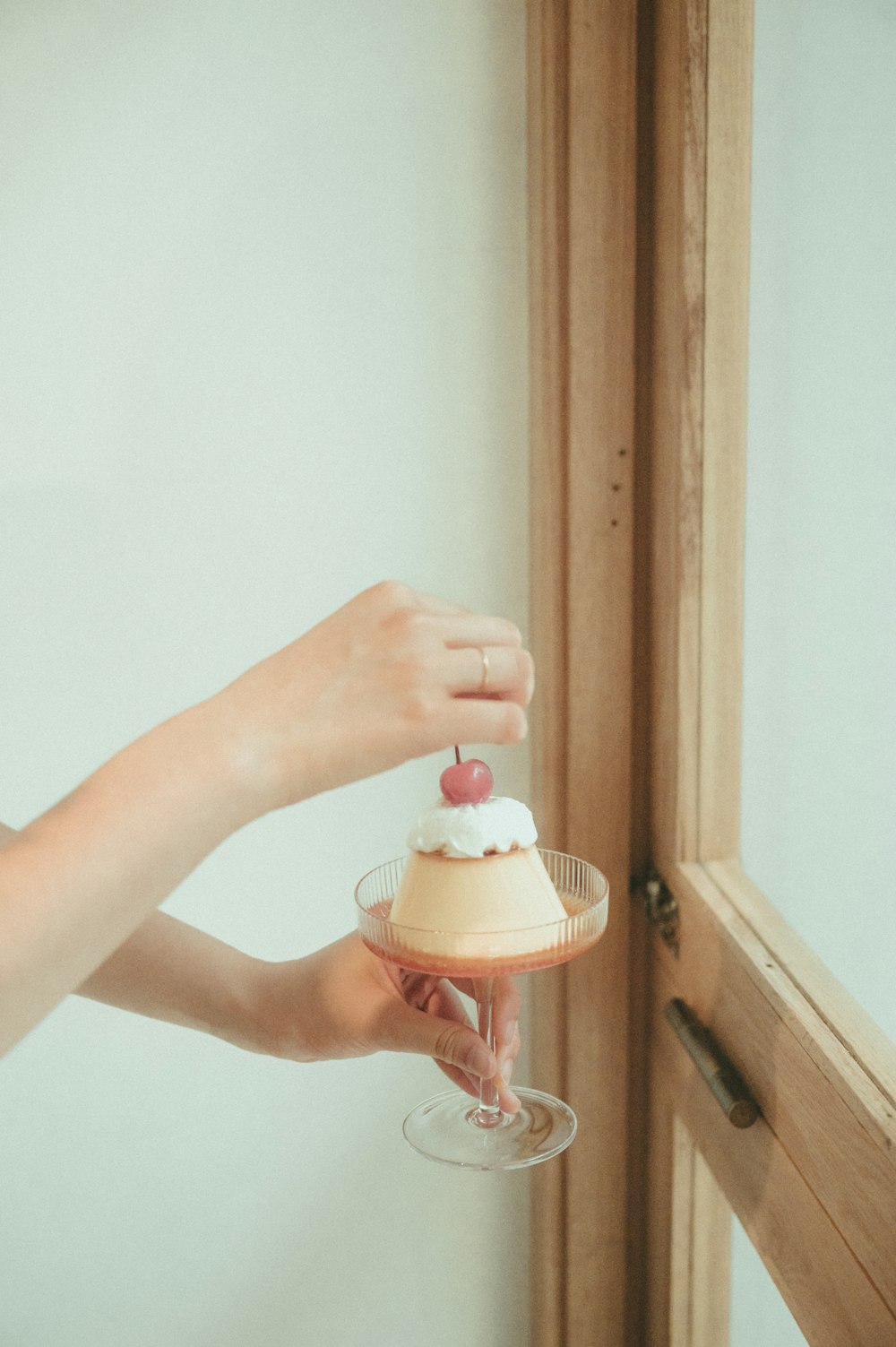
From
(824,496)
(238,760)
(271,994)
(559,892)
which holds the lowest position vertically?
(271,994)

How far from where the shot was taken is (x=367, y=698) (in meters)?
0.69

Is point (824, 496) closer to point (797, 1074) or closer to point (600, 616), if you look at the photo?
point (600, 616)

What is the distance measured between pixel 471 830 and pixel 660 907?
0.45 m

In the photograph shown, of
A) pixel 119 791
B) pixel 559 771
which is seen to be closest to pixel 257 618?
pixel 559 771

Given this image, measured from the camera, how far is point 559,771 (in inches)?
51.0

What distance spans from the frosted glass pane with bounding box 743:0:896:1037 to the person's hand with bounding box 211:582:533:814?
1.20 feet

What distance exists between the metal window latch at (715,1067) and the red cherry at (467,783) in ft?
1.25

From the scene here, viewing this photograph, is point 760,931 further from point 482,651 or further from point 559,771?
point 482,651

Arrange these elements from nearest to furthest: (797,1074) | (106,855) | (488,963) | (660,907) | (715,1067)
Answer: (106,855) < (488,963) < (797,1074) < (715,1067) < (660,907)

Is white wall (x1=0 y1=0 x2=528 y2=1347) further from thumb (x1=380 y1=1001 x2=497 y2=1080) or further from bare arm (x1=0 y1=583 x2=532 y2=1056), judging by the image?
bare arm (x1=0 y1=583 x2=532 y2=1056)

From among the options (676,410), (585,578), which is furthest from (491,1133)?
(676,410)

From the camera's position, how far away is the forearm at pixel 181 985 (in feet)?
3.54

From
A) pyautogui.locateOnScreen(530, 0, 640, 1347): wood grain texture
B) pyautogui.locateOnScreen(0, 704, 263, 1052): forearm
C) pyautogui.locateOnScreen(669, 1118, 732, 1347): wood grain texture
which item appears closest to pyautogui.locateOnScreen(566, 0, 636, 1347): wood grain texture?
pyautogui.locateOnScreen(530, 0, 640, 1347): wood grain texture

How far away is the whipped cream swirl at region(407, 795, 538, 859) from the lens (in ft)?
2.80
